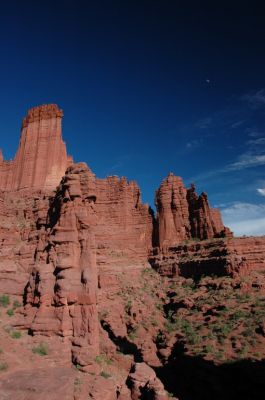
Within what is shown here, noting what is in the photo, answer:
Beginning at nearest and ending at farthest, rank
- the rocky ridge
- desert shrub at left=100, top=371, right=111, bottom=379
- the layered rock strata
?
desert shrub at left=100, top=371, right=111, bottom=379 < the rocky ridge < the layered rock strata

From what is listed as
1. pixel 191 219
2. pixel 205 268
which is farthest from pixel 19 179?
pixel 205 268

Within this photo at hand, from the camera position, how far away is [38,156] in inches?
3184

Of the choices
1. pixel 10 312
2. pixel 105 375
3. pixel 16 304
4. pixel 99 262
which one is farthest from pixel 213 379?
pixel 99 262

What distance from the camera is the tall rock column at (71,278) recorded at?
87.1ft

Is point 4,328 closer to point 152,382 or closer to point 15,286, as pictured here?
point 15,286

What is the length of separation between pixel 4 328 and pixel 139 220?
44392mm

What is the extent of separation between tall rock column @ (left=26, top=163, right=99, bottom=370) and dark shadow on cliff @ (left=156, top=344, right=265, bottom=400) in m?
11.8

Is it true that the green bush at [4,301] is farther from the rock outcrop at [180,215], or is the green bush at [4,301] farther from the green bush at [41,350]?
the rock outcrop at [180,215]

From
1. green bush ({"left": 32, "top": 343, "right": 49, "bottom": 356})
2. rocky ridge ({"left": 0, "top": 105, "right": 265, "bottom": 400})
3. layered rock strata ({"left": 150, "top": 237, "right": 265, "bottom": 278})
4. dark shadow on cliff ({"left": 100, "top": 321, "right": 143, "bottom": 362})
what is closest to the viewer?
green bush ({"left": 32, "top": 343, "right": 49, "bottom": 356})

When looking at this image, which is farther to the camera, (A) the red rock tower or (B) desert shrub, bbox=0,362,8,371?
(A) the red rock tower

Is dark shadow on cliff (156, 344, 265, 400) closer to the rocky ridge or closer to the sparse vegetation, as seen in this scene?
the rocky ridge

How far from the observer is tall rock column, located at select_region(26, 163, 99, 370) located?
26536 millimetres

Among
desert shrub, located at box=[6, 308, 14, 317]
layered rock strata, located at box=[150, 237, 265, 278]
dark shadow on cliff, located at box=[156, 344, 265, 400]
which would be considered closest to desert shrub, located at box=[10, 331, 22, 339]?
desert shrub, located at box=[6, 308, 14, 317]

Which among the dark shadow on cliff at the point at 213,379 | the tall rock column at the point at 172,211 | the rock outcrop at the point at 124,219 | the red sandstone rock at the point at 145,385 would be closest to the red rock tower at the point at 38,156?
the rock outcrop at the point at 124,219
